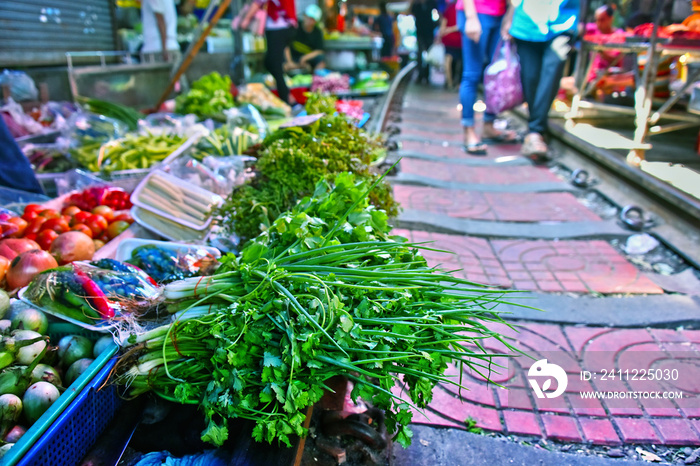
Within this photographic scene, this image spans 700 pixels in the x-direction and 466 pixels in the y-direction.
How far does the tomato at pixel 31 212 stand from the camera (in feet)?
10.6

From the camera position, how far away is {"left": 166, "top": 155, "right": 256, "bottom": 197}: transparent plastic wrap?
152 inches

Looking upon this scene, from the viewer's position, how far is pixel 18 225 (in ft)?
10.0

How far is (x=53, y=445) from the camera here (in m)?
1.62

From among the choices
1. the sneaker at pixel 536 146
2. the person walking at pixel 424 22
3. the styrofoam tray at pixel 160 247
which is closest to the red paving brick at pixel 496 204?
the sneaker at pixel 536 146

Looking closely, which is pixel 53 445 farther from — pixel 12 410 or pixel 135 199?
pixel 135 199

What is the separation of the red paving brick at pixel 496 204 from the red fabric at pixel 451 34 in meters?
7.47

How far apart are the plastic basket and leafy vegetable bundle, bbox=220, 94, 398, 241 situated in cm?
107

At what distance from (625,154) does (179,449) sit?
5665 millimetres

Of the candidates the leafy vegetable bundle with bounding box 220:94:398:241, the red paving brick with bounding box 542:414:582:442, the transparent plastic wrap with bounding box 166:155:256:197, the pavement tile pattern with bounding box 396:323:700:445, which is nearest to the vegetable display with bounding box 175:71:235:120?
the transparent plastic wrap with bounding box 166:155:256:197

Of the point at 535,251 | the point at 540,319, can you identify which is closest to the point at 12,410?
the point at 540,319

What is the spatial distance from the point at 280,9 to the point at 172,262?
7.59 meters

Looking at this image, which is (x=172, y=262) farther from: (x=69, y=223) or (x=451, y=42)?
(x=451, y=42)

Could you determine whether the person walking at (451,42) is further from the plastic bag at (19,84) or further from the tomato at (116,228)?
the tomato at (116,228)

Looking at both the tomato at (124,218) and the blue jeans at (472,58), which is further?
the blue jeans at (472,58)
